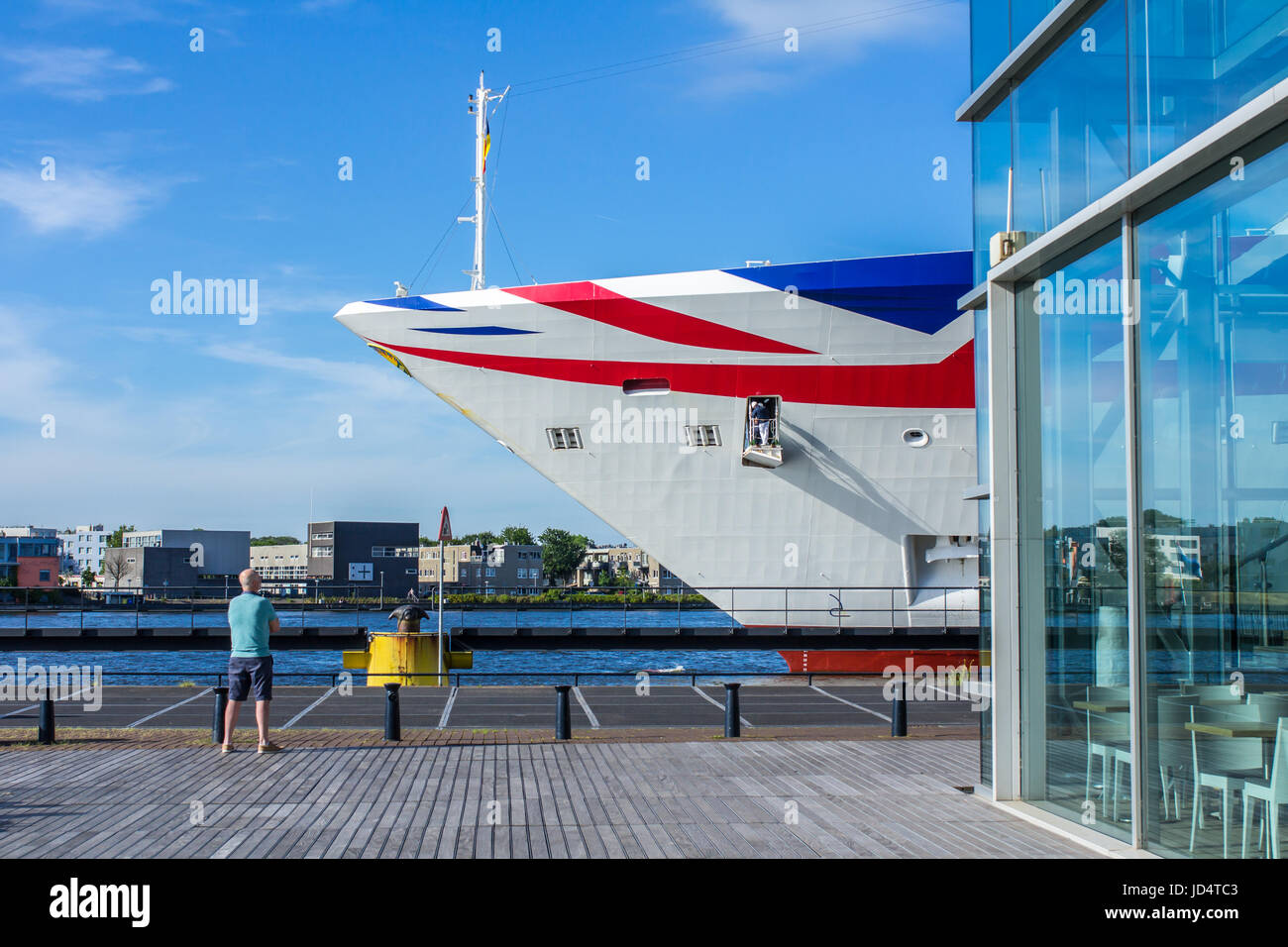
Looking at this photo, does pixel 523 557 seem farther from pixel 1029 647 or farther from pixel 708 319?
pixel 1029 647

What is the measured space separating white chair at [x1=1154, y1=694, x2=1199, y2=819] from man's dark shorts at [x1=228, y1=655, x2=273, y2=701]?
7.34 m

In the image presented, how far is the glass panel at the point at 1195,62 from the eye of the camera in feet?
16.8

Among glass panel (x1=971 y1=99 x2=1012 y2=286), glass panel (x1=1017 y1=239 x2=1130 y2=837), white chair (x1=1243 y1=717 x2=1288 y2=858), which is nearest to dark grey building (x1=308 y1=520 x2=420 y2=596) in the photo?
glass panel (x1=971 y1=99 x2=1012 y2=286)

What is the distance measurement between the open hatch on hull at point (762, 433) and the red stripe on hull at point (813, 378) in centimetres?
23

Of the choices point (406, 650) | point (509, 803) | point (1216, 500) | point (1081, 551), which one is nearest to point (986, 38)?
point (1081, 551)

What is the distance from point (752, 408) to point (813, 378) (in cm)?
140

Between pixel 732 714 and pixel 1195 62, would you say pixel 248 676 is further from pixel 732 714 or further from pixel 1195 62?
pixel 1195 62

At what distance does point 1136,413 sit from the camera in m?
6.30

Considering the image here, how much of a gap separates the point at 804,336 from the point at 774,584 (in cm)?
508

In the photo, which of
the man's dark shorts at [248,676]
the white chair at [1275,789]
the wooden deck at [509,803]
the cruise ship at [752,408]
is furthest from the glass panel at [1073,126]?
the cruise ship at [752,408]

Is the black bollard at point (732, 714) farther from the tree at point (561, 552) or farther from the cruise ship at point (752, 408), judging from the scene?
the tree at point (561, 552)

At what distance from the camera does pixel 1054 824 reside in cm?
706

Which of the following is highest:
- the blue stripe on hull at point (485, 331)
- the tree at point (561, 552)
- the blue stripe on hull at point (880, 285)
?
the blue stripe on hull at point (880, 285)
